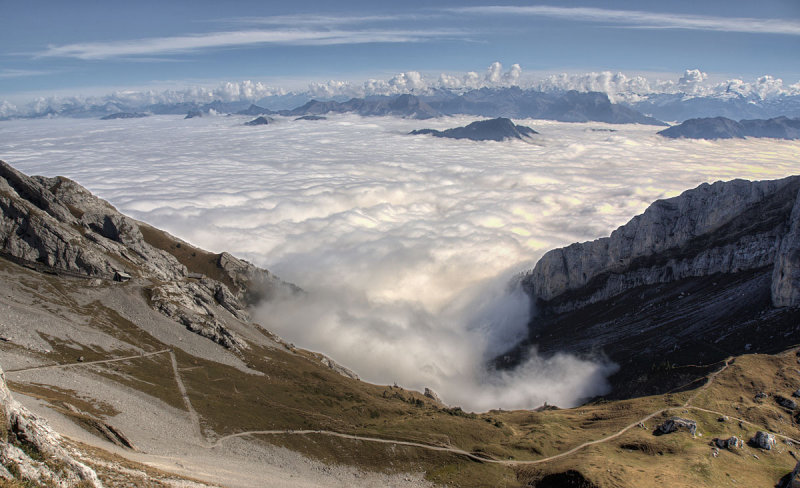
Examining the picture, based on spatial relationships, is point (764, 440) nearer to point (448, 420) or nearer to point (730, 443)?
point (730, 443)

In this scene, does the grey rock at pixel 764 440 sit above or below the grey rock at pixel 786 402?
above

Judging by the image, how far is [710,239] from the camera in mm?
170000

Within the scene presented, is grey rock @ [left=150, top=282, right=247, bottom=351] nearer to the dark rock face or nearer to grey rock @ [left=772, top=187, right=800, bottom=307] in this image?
the dark rock face

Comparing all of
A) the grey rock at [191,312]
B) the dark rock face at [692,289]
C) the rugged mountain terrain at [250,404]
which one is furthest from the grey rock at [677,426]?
the grey rock at [191,312]

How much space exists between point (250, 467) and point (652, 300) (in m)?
157

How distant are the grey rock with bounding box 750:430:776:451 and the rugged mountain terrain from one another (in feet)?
0.67

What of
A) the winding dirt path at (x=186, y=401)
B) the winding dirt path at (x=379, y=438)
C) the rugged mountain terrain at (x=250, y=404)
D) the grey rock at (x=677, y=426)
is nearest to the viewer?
the rugged mountain terrain at (x=250, y=404)

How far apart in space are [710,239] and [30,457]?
200 m

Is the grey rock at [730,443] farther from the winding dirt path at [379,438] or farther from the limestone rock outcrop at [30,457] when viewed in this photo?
the limestone rock outcrop at [30,457]

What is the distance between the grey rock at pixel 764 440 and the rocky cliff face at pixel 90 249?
11651cm

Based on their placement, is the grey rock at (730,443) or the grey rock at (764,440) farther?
the grey rock at (764,440)

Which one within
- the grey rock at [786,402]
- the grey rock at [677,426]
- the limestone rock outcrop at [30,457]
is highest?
the limestone rock outcrop at [30,457]

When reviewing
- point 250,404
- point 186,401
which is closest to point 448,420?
point 250,404

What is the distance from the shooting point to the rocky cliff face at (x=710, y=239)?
15000 cm
